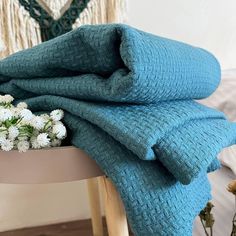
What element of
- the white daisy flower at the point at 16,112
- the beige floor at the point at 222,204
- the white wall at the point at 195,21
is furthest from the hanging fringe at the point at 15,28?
the beige floor at the point at 222,204

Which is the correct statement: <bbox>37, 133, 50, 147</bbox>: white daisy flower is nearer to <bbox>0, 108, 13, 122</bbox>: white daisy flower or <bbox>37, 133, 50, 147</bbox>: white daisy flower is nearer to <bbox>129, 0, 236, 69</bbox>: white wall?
<bbox>0, 108, 13, 122</bbox>: white daisy flower

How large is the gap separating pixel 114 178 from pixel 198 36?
66 centimetres

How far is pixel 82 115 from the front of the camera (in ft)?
1.09

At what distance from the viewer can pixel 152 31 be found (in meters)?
0.82

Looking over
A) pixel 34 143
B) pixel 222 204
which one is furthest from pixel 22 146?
pixel 222 204

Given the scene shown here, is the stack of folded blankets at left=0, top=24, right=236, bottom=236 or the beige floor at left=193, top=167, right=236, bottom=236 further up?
the stack of folded blankets at left=0, top=24, right=236, bottom=236

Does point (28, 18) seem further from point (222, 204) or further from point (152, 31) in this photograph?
point (222, 204)

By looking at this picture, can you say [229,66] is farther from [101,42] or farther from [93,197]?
[101,42]

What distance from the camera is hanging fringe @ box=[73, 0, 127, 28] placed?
0.71 m

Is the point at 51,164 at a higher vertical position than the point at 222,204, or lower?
higher

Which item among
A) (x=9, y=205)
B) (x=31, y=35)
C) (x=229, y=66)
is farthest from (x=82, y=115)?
(x=229, y=66)

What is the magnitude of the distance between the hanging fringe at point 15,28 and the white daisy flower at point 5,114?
0.37 meters

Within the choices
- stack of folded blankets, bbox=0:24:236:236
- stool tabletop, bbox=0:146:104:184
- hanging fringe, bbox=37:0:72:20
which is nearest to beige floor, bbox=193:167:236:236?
stack of folded blankets, bbox=0:24:236:236

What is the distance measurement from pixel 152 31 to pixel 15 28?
0.33 m
